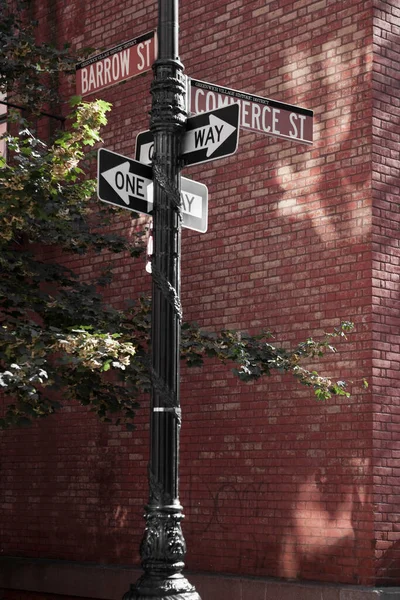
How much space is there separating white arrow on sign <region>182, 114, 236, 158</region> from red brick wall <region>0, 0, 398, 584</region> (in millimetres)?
3281

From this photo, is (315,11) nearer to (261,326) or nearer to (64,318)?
(261,326)

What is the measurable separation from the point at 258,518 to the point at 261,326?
1.91m

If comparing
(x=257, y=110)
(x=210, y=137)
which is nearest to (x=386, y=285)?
(x=257, y=110)

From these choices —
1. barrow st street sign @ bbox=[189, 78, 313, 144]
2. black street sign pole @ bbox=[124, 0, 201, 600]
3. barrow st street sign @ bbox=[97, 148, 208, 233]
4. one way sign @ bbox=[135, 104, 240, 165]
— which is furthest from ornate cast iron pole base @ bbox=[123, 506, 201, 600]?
barrow st street sign @ bbox=[189, 78, 313, 144]

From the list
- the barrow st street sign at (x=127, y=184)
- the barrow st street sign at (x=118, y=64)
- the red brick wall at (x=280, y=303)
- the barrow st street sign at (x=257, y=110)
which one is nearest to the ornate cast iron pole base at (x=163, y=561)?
the barrow st street sign at (x=127, y=184)

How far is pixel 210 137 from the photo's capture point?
704 centimetres

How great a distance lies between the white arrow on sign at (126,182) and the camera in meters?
6.97

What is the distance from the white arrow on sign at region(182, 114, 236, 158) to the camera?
7.00m

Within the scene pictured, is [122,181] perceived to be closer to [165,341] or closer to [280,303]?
[165,341]

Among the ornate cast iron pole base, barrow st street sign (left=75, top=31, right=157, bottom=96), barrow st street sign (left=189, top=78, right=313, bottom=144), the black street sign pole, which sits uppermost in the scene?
barrow st street sign (left=75, top=31, right=157, bottom=96)

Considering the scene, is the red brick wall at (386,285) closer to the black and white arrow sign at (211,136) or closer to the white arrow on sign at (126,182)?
the black and white arrow sign at (211,136)

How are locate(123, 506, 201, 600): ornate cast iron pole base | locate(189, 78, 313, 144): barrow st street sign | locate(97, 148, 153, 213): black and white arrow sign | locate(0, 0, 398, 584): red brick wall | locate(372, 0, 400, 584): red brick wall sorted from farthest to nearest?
locate(0, 0, 398, 584): red brick wall
locate(372, 0, 400, 584): red brick wall
locate(189, 78, 313, 144): barrow st street sign
locate(97, 148, 153, 213): black and white arrow sign
locate(123, 506, 201, 600): ornate cast iron pole base

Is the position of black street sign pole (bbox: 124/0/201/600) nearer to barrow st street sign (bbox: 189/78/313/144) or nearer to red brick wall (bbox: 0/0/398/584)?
barrow st street sign (bbox: 189/78/313/144)

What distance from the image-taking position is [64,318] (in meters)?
9.55
